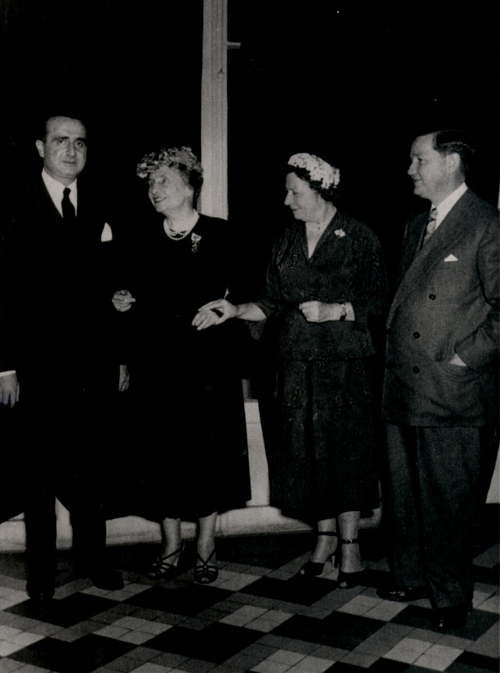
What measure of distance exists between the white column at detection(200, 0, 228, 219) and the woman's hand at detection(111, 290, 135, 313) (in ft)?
3.15

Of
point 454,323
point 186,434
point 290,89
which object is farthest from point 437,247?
point 290,89

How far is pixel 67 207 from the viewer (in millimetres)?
3195

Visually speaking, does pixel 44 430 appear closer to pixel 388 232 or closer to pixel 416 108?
pixel 388 232

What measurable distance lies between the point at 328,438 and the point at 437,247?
37.3 inches

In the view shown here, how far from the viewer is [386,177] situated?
425cm

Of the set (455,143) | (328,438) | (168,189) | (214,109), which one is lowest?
(328,438)

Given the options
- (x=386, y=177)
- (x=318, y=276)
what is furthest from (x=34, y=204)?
(x=386, y=177)

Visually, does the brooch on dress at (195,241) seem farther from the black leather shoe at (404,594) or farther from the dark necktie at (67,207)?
the black leather shoe at (404,594)

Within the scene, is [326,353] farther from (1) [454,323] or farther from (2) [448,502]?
(2) [448,502]

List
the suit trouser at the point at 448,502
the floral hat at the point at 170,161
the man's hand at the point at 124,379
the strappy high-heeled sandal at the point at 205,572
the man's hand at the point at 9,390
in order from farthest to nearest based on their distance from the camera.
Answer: the man's hand at the point at 124,379 → the strappy high-heeled sandal at the point at 205,572 → the floral hat at the point at 170,161 → the man's hand at the point at 9,390 → the suit trouser at the point at 448,502

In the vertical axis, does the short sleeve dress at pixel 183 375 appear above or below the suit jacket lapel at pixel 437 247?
below

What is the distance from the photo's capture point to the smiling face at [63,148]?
319cm

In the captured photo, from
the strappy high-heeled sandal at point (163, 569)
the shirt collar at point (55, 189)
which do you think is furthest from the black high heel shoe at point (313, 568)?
the shirt collar at point (55, 189)

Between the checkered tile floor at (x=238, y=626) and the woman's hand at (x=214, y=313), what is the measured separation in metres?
1.14
